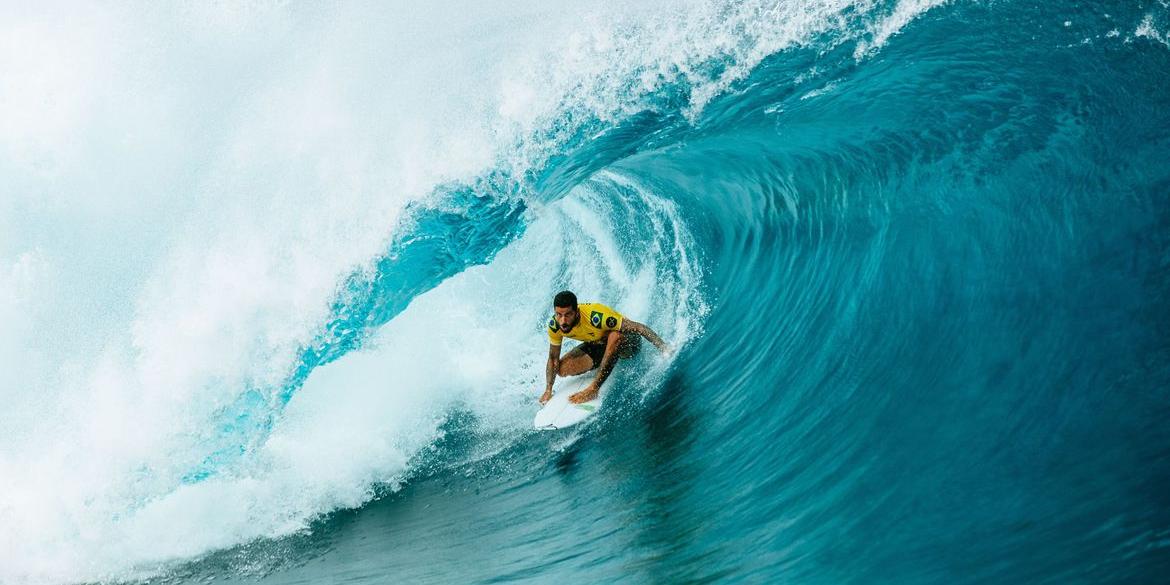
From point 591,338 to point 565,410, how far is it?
1.90 ft

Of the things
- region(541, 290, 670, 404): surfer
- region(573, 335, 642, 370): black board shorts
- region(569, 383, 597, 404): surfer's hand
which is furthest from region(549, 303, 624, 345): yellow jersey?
region(569, 383, 597, 404): surfer's hand

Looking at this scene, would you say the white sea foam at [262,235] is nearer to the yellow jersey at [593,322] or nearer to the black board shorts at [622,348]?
the black board shorts at [622,348]

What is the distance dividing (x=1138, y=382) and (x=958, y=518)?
1.19 m

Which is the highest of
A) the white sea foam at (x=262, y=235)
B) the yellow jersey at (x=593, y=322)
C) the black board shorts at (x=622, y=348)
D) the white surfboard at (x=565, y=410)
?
the white sea foam at (x=262, y=235)

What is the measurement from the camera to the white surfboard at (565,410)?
708 cm

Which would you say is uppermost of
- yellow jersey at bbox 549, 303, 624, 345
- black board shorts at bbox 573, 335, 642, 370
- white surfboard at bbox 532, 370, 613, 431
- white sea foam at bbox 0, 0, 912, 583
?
white sea foam at bbox 0, 0, 912, 583

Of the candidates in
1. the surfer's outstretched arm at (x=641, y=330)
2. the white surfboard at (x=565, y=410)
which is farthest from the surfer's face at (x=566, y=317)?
the white surfboard at (x=565, y=410)

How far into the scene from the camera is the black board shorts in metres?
7.40

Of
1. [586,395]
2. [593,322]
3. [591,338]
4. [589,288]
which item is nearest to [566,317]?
[593,322]

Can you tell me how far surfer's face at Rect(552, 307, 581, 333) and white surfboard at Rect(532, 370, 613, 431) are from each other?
0.59 meters

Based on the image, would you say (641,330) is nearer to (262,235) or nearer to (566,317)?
(566,317)

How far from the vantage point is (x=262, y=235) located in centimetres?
893

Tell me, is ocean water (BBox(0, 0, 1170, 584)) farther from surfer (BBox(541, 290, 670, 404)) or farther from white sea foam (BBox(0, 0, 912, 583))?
surfer (BBox(541, 290, 670, 404))

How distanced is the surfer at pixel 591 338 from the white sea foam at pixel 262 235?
686mm
